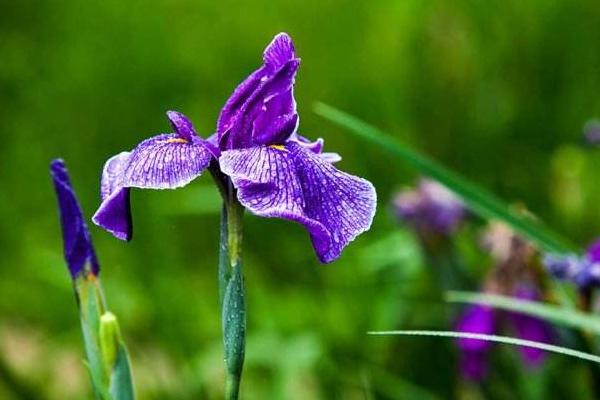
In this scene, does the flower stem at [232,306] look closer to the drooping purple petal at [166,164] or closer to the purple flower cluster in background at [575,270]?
the drooping purple petal at [166,164]

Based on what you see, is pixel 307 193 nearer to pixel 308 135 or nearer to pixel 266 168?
pixel 266 168

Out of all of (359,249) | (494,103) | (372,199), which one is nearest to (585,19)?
(494,103)

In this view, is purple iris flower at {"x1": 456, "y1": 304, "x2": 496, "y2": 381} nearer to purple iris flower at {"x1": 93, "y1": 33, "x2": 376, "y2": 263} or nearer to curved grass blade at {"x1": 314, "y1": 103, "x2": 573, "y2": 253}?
curved grass blade at {"x1": 314, "y1": 103, "x2": 573, "y2": 253}

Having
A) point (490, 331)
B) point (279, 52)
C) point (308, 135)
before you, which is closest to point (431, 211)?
point (490, 331)

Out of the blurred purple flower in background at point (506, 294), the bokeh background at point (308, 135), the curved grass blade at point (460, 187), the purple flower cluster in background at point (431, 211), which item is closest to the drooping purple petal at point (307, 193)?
the curved grass blade at point (460, 187)

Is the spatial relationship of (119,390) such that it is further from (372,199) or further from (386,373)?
(386,373)

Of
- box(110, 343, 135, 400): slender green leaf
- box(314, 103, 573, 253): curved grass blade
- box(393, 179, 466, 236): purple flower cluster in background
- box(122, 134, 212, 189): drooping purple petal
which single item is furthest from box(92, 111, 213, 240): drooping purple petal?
box(393, 179, 466, 236): purple flower cluster in background
